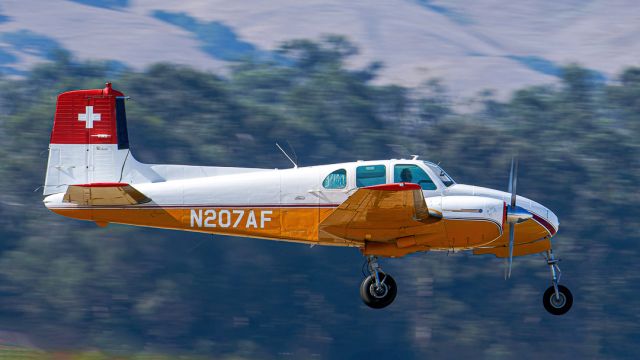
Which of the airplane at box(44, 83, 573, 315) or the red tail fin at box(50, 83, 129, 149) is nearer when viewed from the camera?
the airplane at box(44, 83, 573, 315)

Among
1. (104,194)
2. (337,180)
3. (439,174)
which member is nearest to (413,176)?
(439,174)

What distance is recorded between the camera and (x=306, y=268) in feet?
143

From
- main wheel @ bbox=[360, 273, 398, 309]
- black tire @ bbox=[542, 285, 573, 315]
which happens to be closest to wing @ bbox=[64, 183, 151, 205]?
main wheel @ bbox=[360, 273, 398, 309]

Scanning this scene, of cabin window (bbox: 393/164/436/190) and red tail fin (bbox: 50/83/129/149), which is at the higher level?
red tail fin (bbox: 50/83/129/149)

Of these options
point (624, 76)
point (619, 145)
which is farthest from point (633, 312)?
point (624, 76)

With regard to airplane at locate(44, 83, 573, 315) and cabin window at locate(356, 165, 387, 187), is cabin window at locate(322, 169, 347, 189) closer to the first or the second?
airplane at locate(44, 83, 573, 315)

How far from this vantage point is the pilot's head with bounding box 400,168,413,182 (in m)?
17.2

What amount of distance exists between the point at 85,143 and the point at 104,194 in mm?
1363

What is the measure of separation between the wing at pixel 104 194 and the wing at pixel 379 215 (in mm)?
3254

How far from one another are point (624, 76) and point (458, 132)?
13.0 meters

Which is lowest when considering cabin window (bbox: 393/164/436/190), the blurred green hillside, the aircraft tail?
the blurred green hillside

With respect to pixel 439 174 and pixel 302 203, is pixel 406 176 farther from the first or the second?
pixel 302 203

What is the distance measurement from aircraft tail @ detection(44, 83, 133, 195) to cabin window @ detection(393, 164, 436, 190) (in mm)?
5031

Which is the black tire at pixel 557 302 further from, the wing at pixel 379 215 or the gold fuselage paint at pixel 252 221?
the wing at pixel 379 215
